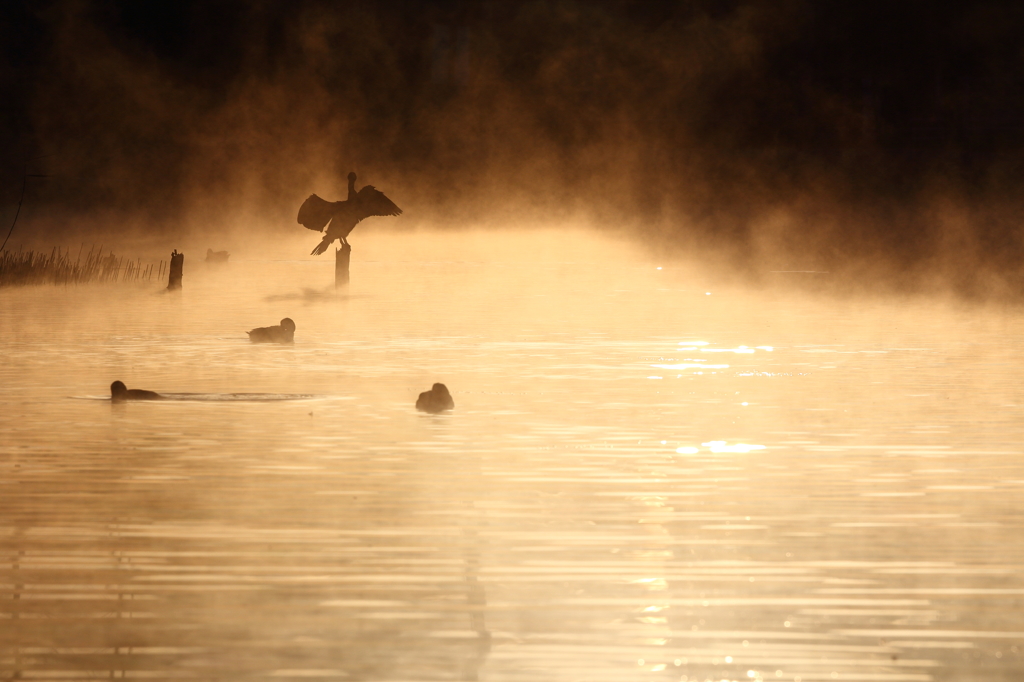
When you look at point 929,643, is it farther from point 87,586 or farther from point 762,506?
point 87,586

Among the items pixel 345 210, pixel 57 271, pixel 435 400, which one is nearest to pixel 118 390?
pixel 435 400

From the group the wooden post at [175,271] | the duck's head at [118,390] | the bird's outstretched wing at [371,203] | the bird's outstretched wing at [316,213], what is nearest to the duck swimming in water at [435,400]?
the duck's head at [118,390]

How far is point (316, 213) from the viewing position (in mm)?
31672

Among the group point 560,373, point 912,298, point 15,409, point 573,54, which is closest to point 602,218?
point 573,54

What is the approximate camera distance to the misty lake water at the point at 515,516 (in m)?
6.00

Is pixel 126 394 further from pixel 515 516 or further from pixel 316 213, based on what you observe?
pixel 316 213

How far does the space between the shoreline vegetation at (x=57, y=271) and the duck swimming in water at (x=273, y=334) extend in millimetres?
12276

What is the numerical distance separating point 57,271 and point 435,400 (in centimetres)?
2232

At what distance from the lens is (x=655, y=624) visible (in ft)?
20.7

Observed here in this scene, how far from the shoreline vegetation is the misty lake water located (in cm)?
1343

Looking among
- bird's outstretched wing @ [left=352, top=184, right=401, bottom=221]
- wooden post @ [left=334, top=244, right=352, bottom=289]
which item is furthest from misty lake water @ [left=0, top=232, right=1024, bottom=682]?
wooden post @ [left=334, top=244, right=352, bottom=289]

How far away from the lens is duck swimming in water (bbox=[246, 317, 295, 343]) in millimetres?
19344

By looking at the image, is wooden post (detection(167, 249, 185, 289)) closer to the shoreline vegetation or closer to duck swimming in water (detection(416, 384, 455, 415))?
the shoreline vegetation

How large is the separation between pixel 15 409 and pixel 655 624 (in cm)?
789
